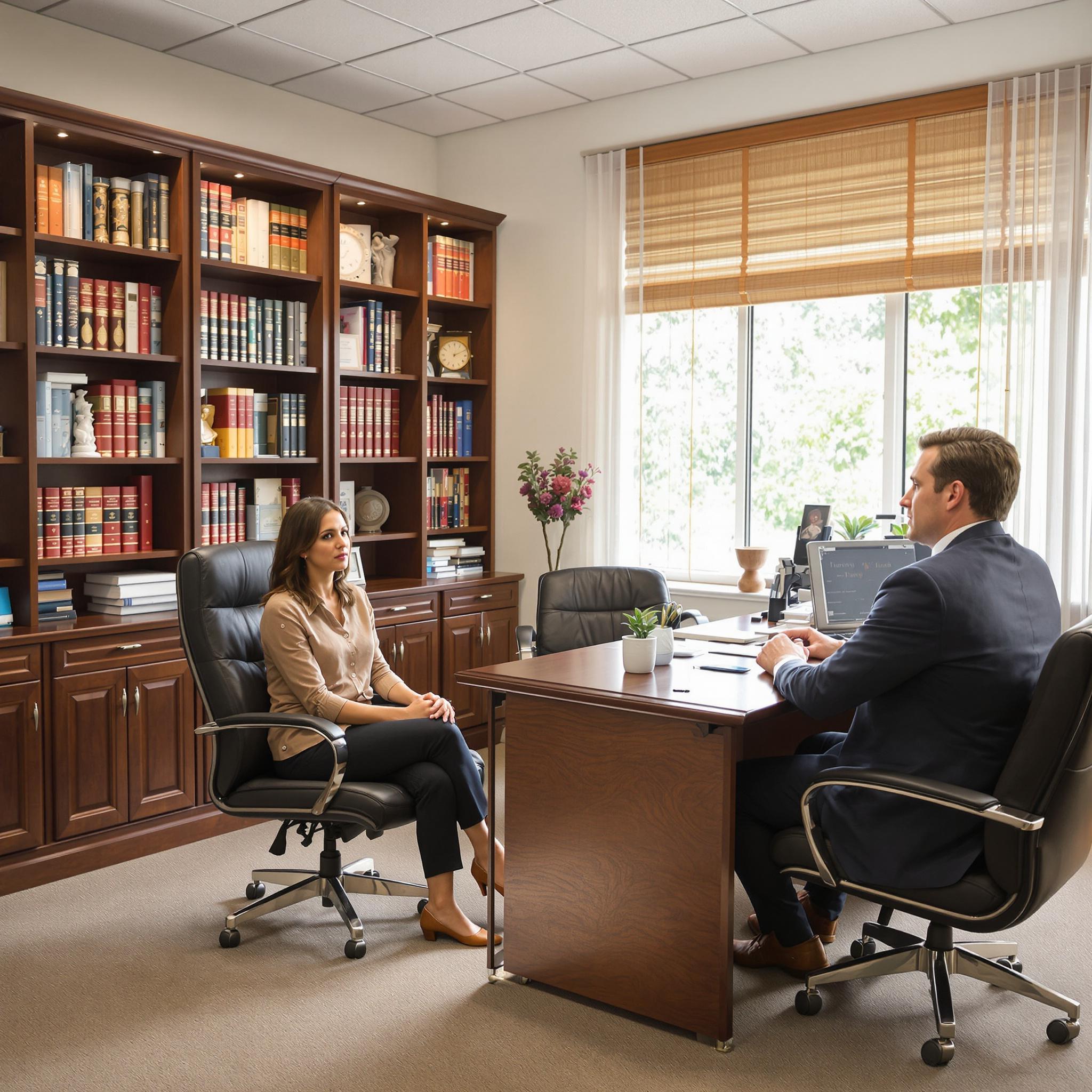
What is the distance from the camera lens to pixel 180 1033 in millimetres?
2658

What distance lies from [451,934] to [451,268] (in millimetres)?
3377

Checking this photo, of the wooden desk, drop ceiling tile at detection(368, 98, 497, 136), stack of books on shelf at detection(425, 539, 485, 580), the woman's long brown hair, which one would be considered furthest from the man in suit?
drop ceiling tile at detection(368, 98, 497, 136)

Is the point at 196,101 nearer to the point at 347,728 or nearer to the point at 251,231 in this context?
the point at 251,231

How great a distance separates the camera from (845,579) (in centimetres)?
349

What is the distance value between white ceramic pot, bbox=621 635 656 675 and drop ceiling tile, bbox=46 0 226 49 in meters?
2.96

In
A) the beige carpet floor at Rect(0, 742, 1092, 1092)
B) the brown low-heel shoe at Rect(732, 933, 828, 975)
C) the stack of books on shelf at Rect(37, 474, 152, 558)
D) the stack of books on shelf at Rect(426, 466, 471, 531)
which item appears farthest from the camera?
the stack of books on shelf at Rect(426, 466, 471, 531)

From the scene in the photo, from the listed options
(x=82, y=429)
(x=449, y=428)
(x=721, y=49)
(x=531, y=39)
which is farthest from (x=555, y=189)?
(x=82, y=429)

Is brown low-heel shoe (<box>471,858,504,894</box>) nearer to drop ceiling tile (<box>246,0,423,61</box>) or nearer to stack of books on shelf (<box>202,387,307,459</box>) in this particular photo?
stack of books on shelf (<box>202,387,307,459</box>)

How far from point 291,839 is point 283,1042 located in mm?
1509

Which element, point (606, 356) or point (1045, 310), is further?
point (606, 356)

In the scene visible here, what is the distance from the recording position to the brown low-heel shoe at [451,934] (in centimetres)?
316

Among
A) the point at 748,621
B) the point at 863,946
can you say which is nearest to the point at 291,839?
the point at 748,621

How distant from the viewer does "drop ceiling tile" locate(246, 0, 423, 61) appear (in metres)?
4.14

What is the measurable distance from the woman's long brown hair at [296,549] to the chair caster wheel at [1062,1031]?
2.22 metres
